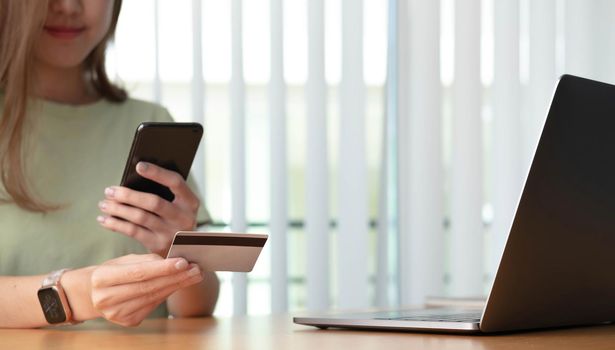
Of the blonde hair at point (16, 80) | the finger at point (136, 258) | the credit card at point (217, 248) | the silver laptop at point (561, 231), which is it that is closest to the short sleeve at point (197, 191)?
the blonde hair at point (16, 80)

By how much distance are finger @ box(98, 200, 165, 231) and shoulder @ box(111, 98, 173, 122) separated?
623 millimetres

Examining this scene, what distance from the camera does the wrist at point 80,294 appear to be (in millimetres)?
1226

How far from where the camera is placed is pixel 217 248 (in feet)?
3.70

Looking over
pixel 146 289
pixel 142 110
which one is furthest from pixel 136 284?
pixel 142 110

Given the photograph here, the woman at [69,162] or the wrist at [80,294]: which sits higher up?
the woman at [69,162]

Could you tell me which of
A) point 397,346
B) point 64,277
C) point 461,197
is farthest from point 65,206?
point 461,197

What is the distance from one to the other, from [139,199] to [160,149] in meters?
0.08

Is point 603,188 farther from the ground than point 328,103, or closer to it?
closer to it

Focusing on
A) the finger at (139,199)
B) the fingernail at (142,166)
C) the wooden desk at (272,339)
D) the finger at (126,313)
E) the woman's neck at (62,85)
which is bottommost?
the wooden desk at (272,339)

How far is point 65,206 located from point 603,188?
1.06 metres

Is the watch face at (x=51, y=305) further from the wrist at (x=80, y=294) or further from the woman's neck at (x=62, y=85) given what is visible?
the woman's neck at (x=62, y=85)

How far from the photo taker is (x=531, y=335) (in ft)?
3.55

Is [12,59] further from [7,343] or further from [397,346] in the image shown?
[397,346]

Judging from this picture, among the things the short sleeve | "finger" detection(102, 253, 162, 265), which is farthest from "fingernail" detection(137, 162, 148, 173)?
the short sleeve
